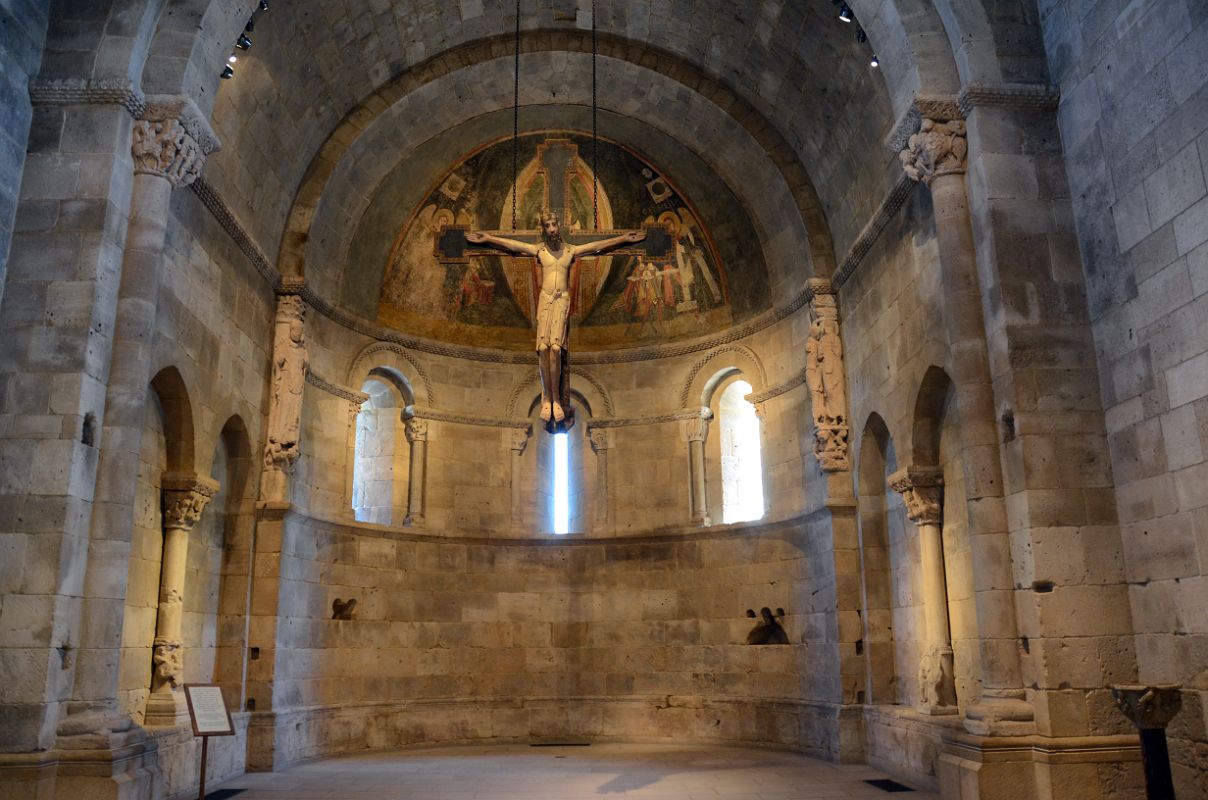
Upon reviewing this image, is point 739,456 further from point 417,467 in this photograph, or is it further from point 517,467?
point 417,467

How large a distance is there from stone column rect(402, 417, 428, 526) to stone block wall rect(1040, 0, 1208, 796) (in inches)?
441

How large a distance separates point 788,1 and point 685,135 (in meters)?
3.99

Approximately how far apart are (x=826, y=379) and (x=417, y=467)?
23.7 feet

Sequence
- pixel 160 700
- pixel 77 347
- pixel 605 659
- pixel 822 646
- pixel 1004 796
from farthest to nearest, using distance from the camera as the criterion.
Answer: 1. pixel 605 659
2. pixel 822 646
3. pixel 160 700
4. pixel 77 347
5. pixel 1004 796

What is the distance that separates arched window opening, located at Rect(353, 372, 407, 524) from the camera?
56.2ft

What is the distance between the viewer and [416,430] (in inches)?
678

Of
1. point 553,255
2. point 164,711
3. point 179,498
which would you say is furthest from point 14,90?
point 164,711

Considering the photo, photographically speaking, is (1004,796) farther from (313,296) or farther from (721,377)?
(313,296)

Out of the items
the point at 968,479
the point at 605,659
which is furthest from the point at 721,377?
the point at 968,479

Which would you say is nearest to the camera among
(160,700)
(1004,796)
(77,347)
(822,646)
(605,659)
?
(1004,796)

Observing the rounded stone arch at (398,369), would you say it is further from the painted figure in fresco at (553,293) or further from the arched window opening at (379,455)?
the painted figure in fresco at (553,293)

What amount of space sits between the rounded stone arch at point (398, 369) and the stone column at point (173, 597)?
16.2 feet

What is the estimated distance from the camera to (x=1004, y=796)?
855 cm

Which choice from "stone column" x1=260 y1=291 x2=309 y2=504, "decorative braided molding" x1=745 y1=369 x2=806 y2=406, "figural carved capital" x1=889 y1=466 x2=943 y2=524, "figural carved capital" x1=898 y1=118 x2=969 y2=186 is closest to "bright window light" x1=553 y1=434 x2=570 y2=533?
"decorative braided molding" x1=745 y1=369 x2=806 y2=406
